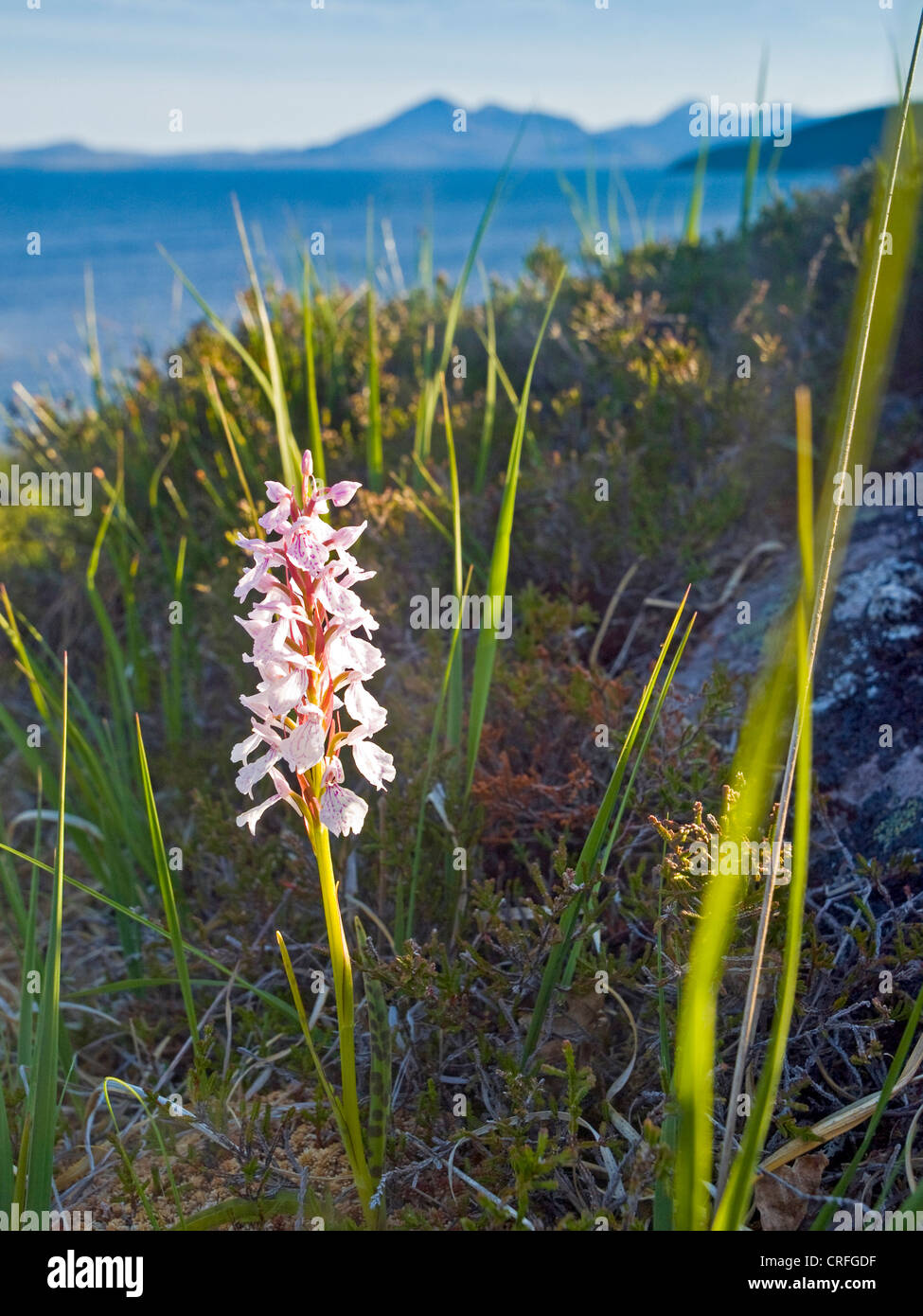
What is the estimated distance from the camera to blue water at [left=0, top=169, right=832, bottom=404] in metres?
7.30

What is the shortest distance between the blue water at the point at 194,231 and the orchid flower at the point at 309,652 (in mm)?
2802

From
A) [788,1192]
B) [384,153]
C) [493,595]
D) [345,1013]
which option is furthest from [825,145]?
[384,153]

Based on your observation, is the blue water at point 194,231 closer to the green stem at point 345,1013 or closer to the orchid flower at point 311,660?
the orchid flower at point 311,660

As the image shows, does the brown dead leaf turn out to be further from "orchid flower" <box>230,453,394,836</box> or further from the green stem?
"orchid flower" <box>230,453,394,836</box>

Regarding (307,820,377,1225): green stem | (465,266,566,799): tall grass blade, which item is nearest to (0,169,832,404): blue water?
(465,266,566,799): tall grass blade

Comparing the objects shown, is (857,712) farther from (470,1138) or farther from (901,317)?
(901,317)

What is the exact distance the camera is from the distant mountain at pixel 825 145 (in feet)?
24.4

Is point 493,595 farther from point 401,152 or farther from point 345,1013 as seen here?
point 401,152

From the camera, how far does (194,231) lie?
1248 inches

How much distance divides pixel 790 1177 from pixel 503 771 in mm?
1173

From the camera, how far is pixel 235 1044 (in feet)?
8.64

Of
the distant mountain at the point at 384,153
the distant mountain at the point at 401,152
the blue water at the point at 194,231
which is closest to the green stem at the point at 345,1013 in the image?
the blue water at the point at 194,231

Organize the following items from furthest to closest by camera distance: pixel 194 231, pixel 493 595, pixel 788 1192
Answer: pixel 194 231, pixel 493 595, pixel 788 1192

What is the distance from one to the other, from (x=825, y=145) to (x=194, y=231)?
26923mm
